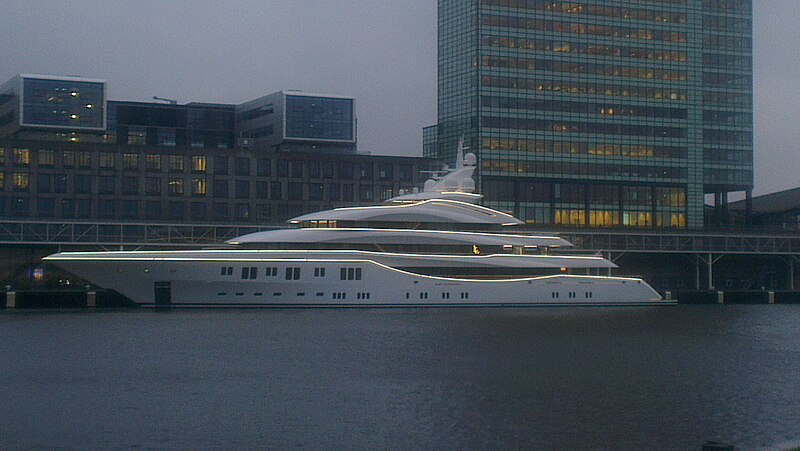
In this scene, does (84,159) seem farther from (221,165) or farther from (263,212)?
(263,212)

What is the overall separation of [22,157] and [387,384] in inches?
2690

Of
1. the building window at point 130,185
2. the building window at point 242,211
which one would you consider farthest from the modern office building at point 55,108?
the building window at point 242,211

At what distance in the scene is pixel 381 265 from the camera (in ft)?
224

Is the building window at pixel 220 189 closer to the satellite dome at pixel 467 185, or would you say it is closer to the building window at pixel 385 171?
the building window at pixel 385 171

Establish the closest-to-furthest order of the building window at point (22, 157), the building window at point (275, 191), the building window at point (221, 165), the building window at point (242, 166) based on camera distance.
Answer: the building window at point (22, 157), the building window at point (221, 165), the building window at point (242, 166), the building window at point (275, 191)

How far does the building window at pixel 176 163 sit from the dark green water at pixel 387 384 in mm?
38740

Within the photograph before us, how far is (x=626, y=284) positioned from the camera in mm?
76250

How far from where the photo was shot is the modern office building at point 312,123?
406 ft

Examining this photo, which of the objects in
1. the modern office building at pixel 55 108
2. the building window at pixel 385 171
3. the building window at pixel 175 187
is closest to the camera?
the building window at pixel 175 187

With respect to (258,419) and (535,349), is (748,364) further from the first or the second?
(258,419)

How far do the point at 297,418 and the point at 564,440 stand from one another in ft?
25.6

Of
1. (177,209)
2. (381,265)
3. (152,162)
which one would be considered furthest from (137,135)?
(381,265)

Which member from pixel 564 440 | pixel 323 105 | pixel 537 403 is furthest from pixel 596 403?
pixel 323 105

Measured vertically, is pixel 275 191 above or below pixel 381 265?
above
